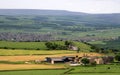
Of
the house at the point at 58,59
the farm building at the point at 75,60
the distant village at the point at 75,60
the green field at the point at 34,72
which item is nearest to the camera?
the green field at the point at 34,72

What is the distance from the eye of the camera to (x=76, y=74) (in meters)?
53.1

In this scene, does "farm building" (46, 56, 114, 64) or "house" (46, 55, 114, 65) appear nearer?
"house" (46, 55, 114, 65)

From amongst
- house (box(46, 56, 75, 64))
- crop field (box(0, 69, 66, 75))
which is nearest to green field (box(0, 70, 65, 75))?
crop field (box(0, 69, 66, 75))

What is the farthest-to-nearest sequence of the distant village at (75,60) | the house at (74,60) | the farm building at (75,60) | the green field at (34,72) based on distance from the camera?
the farm building at (75,60) → the house at (74,60) → the distant village at (75,60) → the green field at (34,72)

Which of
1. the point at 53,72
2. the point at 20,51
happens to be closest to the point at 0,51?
the point at 20,51

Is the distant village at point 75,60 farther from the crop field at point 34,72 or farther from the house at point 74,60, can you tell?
the crop field at point 34,72

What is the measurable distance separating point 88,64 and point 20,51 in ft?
77.8

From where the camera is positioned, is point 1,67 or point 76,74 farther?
point 1,67

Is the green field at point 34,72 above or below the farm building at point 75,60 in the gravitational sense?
below

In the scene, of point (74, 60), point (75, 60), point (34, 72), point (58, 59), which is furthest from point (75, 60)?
point (34, 72)

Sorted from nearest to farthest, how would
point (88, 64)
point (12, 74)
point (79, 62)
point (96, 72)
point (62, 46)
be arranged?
point (12, 74)
point (96, 72)
point (88, 64)
point (79, 62)
point (62, 46)

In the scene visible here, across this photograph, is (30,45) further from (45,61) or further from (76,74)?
(76,74)

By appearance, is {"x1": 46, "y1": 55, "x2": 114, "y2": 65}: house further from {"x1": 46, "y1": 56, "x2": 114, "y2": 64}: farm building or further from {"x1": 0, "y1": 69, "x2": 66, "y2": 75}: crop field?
{"x1": 0, "y1": 69, "x2": 66, "y2": 75}: crop field

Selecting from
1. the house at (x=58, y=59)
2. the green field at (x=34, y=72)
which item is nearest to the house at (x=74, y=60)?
the house at (x=58, y=59)
